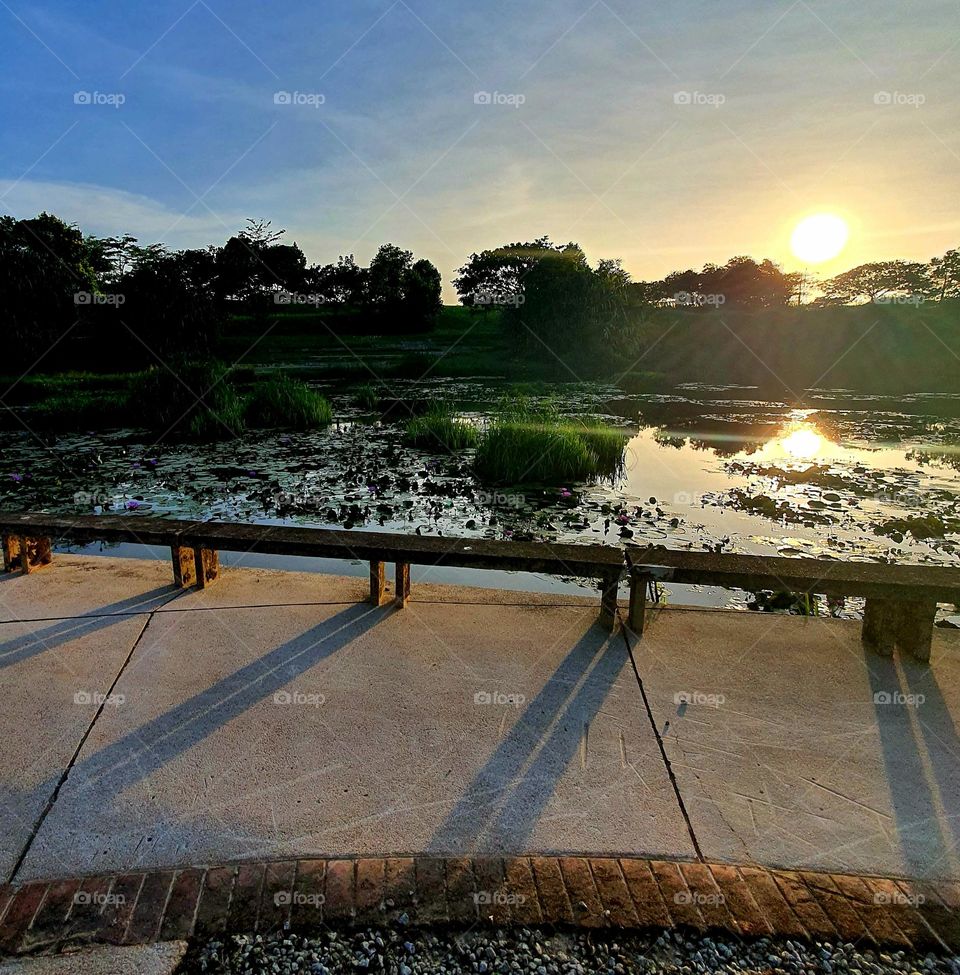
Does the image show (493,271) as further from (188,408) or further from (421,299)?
(188,408)

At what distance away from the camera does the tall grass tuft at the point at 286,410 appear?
45.8 ft

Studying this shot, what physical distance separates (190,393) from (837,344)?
121 feet

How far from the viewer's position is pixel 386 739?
2.57 meters

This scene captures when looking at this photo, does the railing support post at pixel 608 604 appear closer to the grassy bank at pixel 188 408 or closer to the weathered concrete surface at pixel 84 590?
the weathered concrete surface at pixel 84 590

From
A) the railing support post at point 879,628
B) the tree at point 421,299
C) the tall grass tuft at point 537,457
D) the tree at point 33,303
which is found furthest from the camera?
the tree at point 421,299

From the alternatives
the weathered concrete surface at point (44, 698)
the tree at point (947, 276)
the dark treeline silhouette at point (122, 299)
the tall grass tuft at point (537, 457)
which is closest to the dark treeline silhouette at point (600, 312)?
the tree at point (947, 276)

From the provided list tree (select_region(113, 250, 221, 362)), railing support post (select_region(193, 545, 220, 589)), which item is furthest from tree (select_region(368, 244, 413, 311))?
railing support post (select_region(193, 545, 220, 589))

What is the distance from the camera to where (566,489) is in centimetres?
866

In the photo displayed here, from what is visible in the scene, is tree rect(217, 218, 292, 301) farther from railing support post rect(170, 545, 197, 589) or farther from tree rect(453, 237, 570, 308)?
railing support post rect(170, 545, 197, 589)

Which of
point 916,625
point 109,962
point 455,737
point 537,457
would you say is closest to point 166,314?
point 537,457

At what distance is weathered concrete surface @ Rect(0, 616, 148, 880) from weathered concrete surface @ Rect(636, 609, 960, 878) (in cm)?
243

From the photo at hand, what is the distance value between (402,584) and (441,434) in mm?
7778

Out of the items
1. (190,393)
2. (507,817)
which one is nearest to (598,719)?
(507,817)

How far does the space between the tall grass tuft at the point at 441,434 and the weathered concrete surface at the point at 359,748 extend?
779cm
